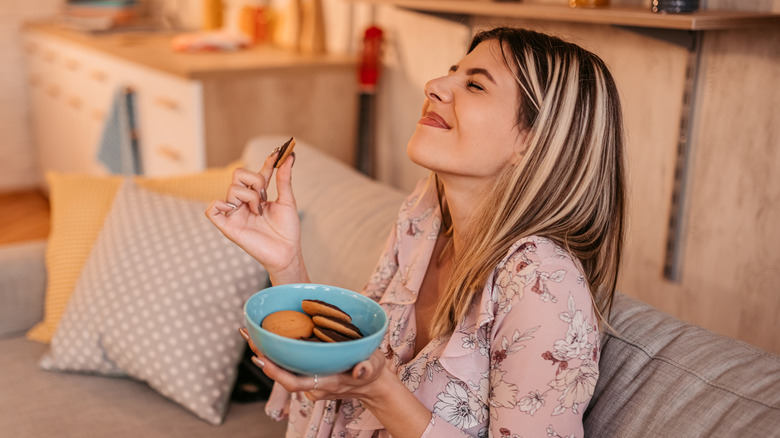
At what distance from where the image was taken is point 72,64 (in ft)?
11.4

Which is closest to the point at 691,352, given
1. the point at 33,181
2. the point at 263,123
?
the point at 263,123

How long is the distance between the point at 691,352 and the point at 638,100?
0.87 meters

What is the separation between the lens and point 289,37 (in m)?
2.99

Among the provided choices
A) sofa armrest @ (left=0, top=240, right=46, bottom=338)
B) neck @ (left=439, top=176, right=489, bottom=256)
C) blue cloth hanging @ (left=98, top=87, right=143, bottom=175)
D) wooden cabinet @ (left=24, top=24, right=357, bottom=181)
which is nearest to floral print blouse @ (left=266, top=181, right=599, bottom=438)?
neck @ (left=439, top=176, right=489, bottom=256)

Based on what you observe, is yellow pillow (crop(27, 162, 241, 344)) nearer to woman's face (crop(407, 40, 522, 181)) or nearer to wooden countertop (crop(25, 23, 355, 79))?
wooden countertop (crop(25, 23, 355, 79))

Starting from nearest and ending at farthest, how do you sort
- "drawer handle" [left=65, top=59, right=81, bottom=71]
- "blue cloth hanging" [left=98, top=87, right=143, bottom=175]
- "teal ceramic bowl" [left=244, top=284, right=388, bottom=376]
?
"teal ceramic bowl" [left=244, top=284, right=388, bottom=376]
"blue cloth hanging" [left=98, top=87, right=143, bottom=175]
"drawer handle" [left=65, top=59, right=81, bottom=71]

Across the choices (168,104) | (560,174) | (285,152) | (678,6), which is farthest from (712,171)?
(168,104)

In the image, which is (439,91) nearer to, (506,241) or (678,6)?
(506,241)

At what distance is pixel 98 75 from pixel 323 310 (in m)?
2.70

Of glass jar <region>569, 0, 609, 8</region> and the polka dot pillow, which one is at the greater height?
glass jar <region>569, 0, 609, 8</region>

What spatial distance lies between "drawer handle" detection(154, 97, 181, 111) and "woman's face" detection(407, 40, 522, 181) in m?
1.67

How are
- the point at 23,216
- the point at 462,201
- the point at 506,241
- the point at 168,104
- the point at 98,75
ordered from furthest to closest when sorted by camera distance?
the point at 23,216, the point at 98,75, the point at 168,104, the point at 462,201, the point at 506,241

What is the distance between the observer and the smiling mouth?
1.11 metres

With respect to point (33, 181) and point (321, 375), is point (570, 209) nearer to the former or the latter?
point (321, 375)
